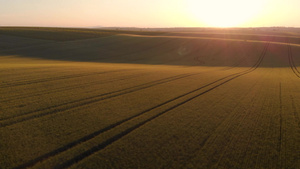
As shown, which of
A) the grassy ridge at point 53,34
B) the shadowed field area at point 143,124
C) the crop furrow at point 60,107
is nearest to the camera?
the shadowed field area at point 143,124

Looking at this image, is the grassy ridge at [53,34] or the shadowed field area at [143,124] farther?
the grassy ridge at [53,34]

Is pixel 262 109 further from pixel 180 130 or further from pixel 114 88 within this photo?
pixel 114 88

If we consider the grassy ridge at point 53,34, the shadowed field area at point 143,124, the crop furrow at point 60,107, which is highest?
the grassy ridge at point 53,34

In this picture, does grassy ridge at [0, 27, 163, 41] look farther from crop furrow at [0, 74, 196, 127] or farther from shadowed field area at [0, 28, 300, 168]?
crop furrow at [0, 74, 196, 127]

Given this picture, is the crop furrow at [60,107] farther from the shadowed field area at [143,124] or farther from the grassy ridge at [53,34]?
the grassy ridge at [53,34]

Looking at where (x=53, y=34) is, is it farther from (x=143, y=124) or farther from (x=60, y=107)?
(x=143, y=124)

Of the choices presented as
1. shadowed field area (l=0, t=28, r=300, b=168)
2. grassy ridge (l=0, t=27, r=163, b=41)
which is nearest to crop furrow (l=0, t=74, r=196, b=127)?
shadowed field area (l=0, t=28, r=300, b=168)

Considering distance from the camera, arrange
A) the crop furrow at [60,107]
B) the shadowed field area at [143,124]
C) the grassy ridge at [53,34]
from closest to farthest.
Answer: the shadowed field area at [143,124] → the crop furrow at [60,107] → the grassy ridge at [53,34]

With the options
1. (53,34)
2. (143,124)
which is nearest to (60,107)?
(143,124)

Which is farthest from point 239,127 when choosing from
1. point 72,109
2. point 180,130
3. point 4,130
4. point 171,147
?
point 4,130

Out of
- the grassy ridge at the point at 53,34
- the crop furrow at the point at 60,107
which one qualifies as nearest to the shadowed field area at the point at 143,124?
the crop furrow at the point at 60,107

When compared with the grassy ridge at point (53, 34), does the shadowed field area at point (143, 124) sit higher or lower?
lower
